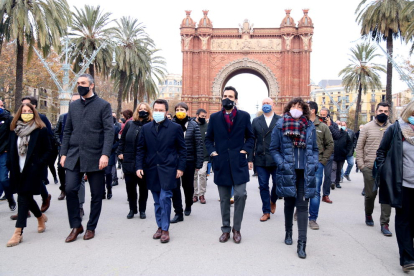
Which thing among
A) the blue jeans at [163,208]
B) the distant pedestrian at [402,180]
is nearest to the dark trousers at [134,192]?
the blue jeans at [163,208]

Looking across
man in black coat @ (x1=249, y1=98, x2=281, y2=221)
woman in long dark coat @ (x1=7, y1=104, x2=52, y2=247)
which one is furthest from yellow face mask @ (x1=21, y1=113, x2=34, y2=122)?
man in black coat @ (x1=249, y1=98, x2=281, y2=221)

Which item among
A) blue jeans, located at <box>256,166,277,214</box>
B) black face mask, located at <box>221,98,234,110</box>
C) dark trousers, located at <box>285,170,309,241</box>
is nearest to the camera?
dark trousers, located at <box>285,170,309,241</box>

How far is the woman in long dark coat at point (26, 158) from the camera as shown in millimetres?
5195

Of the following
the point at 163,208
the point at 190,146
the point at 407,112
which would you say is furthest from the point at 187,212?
the point at 407,112

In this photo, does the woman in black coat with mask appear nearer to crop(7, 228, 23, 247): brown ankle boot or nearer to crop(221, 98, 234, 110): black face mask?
crop(7, 228, 23, 247): brown ankle boot

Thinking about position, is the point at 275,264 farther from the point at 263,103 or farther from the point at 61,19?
the point at 61,19

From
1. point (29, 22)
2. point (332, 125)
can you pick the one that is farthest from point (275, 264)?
point (29, 22)

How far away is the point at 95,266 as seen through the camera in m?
4.14

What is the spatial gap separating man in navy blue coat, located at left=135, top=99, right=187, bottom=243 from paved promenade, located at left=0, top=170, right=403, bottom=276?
1.79ft

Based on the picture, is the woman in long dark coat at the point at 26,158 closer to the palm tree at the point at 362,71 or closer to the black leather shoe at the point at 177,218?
the black leather shoe at the point at 177,218

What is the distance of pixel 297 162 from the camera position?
480 centimetres

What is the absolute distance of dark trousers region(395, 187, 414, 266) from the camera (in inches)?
162

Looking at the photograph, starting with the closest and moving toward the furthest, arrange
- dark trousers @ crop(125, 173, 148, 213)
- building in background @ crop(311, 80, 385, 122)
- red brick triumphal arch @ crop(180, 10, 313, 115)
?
dark trousers @ crop(125, 173, 148, 213)
red brick triumphal arch @ crop(180, 10, 313, 115)
building in background @ crop(311, 80, 385, 122)

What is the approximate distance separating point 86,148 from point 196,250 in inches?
88.3
